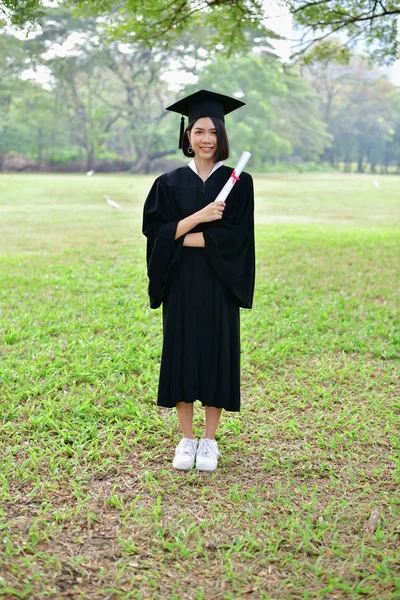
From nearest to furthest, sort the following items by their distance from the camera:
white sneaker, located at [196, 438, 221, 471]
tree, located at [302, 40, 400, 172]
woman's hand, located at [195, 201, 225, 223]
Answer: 1. woman's hand, located at [195, 201, 225, 223]
2. white sneaker, located at [196, 438, 221, 471]
3. tree, located at [302, 40, 400, 172]

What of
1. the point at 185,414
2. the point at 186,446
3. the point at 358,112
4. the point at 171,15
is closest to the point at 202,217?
the point at 185,414

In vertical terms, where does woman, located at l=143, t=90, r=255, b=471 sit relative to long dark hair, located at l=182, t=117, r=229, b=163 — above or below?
below

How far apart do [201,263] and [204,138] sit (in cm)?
54

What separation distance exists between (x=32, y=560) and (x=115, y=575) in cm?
31

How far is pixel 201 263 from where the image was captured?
106 inches

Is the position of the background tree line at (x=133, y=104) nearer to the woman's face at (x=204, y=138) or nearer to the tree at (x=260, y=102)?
the tree at (x=260, y=102)

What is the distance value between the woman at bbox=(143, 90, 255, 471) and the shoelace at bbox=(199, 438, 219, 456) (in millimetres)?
226

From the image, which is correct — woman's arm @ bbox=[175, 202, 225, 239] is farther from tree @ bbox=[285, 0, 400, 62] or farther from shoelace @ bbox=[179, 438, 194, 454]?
tree @ bbox=[285, 0, 400, 62]

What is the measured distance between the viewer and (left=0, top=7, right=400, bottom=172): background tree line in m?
28.1

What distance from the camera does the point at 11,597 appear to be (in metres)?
2.01

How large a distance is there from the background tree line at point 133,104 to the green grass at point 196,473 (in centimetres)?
2092

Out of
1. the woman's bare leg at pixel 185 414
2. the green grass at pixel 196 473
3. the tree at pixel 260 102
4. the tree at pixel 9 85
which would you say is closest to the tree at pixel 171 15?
the green grass at pixel 196 473

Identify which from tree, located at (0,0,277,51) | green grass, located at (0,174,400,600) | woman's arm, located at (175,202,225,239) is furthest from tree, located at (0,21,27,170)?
woman's arm, located at (175,202,225,239)

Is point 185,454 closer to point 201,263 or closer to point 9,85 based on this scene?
point 201,263
